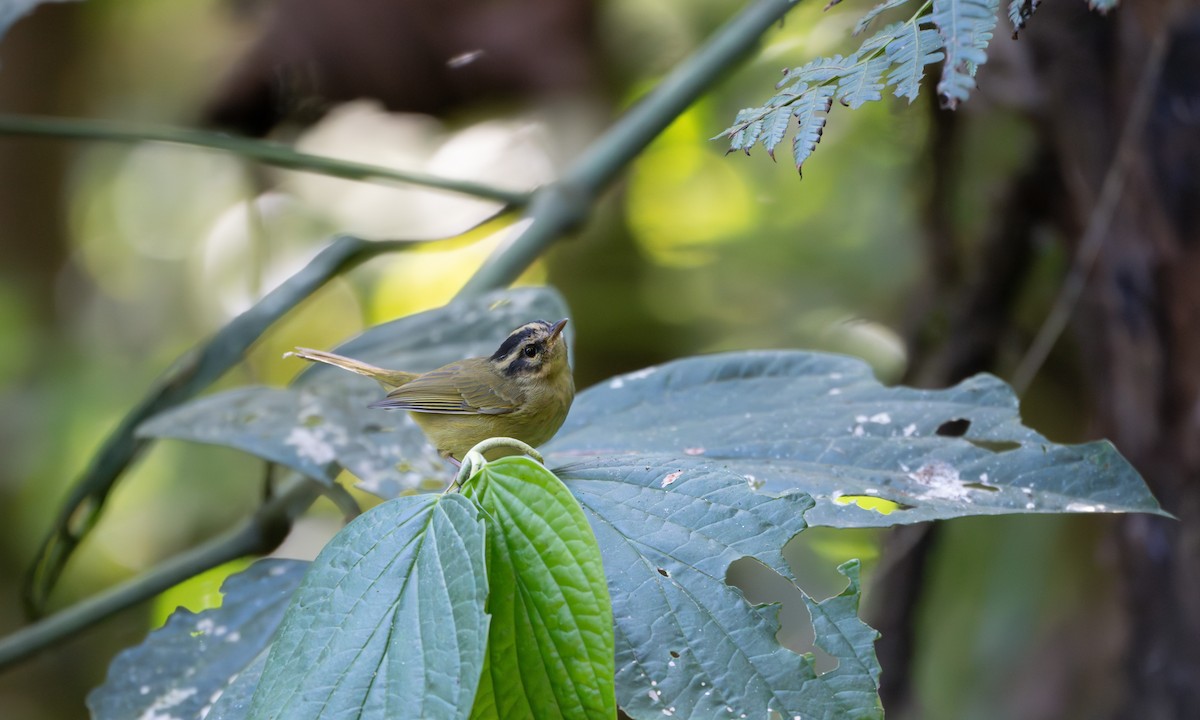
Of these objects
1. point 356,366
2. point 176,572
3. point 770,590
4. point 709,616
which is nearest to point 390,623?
point 709,616

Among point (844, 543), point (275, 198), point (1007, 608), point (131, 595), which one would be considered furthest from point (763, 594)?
point (275, 198)

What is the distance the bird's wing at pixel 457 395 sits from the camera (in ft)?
7.04

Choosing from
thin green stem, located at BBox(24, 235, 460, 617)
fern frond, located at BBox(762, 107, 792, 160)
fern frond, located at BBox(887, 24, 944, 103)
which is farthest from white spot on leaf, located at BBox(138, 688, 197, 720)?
fern frond, located at BBox(887, 24, 944, 103)

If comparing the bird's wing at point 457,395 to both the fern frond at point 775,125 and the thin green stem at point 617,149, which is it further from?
the fern frond at point 775,125

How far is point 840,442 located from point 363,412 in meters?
0.81

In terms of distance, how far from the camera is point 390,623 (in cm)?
86

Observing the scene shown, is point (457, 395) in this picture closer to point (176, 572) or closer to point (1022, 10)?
point (176, 572)

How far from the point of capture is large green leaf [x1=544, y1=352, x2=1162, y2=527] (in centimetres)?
111

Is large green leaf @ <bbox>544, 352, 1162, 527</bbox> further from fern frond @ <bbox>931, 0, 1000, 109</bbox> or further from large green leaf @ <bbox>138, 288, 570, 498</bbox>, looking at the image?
fern frond @ <bbox>931, 0, 1000, 109</bbox>

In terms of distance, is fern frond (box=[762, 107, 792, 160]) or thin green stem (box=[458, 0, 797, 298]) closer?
fern frond (box=[762, 107, 792, 160])

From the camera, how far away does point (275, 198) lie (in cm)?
457

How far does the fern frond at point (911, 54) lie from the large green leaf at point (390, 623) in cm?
50

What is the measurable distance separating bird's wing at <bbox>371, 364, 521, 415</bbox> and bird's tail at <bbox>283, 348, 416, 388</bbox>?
60 mm

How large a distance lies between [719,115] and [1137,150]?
74.8 inches
